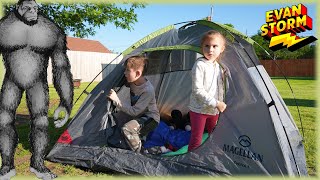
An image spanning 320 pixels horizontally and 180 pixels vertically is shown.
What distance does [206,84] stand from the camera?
3.16 metres

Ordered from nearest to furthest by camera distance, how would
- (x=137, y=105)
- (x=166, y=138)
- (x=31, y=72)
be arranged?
1. (x=31, y=72)
2. (x=137, y=105)
3. (x=166, y=138)

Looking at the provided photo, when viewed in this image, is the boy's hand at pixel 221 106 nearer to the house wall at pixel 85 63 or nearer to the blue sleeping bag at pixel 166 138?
the blue sleeping bag at pixel 166 138

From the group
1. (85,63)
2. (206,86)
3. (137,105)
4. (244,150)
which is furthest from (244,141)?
(85,63)

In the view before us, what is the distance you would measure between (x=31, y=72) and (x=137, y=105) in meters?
1.15

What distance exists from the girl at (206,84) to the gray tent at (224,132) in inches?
4.0

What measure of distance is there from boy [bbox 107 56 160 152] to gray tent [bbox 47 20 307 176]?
7.2 inches

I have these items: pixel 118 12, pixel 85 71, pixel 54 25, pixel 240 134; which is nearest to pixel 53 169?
pixel 54 25

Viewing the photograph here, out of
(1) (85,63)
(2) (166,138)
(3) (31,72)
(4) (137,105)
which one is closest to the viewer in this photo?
(3) (31,72)

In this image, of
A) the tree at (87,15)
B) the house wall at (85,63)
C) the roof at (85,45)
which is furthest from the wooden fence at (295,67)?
the tree at (87,15)

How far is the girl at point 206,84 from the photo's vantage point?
310cm

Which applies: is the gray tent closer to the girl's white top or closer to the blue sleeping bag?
the girl's white top

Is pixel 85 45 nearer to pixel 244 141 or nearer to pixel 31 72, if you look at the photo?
pixel 31 72

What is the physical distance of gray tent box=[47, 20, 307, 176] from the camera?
9.62ft

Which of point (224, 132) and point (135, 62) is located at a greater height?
point (135, 62)
